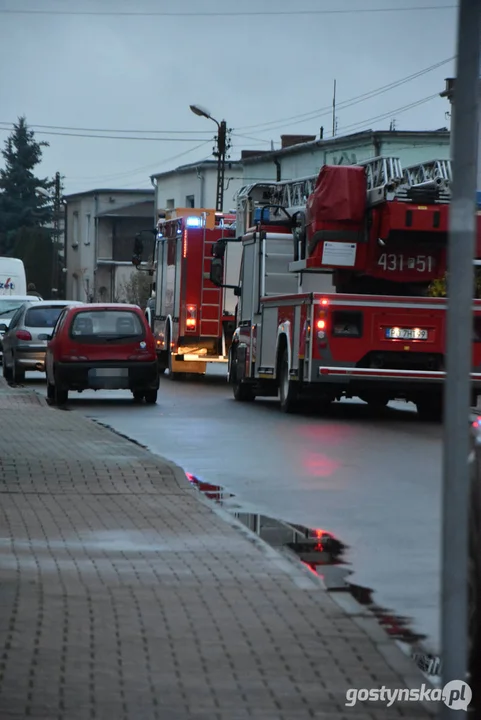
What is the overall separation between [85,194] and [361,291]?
68126 mm

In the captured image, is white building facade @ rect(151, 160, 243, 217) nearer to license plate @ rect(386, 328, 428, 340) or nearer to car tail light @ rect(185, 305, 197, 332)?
car tail light @ rect(185, 305, 197, 332)

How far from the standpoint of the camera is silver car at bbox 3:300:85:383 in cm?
2831

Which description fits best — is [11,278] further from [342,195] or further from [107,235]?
[107,235]

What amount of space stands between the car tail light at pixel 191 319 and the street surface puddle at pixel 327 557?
17.0 metres

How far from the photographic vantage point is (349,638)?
6215 millimetres

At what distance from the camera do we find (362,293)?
20.6 m

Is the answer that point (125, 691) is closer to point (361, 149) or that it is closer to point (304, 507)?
point (304, 507)

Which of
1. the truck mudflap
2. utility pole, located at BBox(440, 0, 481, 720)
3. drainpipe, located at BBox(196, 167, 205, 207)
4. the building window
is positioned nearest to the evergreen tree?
the building window

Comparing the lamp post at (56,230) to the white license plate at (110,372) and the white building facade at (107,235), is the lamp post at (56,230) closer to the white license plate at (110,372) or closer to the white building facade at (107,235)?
the white building facade at (107,235)

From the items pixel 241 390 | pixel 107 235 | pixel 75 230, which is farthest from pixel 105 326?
pixel 75 230

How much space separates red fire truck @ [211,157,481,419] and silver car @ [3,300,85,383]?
7248mm

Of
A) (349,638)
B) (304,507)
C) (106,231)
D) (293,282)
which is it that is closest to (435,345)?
(293,282)

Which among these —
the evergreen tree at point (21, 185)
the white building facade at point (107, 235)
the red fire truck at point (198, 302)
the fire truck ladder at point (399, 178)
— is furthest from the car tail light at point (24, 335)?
the evergreen tree at point (21, 185)

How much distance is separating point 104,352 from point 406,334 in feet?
17.1
